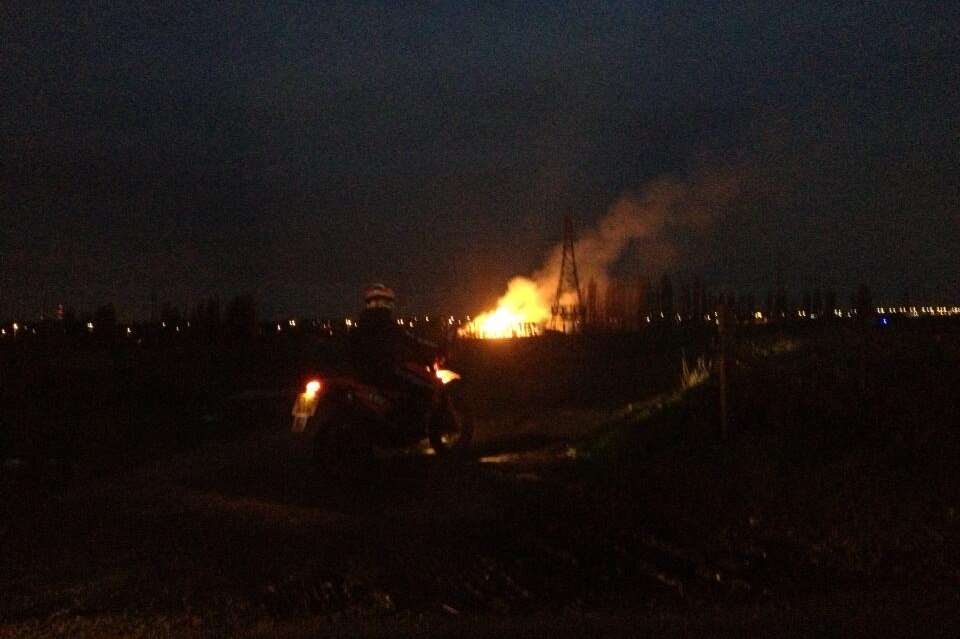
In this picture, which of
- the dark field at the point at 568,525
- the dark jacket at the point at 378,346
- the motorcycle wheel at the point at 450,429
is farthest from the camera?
the motorcycle wheel at the point at 450,429

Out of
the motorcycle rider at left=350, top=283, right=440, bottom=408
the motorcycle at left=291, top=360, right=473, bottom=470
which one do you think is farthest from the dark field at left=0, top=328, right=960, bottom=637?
the motorcycle rider at left=350, top=283, right=440, bottom=408

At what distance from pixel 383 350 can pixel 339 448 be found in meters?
1.22

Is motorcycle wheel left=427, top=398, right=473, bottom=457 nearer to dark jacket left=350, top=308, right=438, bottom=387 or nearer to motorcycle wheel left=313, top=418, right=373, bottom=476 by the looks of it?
dark jacket left=350, top=308, right=438, bottom=387

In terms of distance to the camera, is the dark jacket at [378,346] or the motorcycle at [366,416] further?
the dark jacket at [378,346]

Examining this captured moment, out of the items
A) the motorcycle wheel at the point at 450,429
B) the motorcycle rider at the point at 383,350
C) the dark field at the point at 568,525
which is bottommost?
the dark field at the point at 568,525

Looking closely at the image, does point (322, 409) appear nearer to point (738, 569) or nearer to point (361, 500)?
point (361, 500)

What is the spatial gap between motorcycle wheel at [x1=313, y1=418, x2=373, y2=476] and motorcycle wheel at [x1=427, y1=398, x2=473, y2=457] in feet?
3.49

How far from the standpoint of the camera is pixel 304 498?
9961 mm

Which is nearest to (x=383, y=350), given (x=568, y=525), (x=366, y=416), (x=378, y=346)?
(x=378, y=346)

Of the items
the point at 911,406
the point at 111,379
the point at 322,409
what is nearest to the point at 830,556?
the point at 911,406

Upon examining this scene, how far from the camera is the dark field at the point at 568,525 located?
6.27 m

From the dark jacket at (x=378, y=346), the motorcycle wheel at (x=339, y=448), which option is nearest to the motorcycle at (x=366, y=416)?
the motorcycle wheel at (x=339, y=448)

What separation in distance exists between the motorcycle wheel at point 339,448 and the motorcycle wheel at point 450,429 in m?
1.06

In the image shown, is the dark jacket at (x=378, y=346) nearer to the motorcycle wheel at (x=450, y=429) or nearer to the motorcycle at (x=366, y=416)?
the motorcycle at (x=366, y=416)
